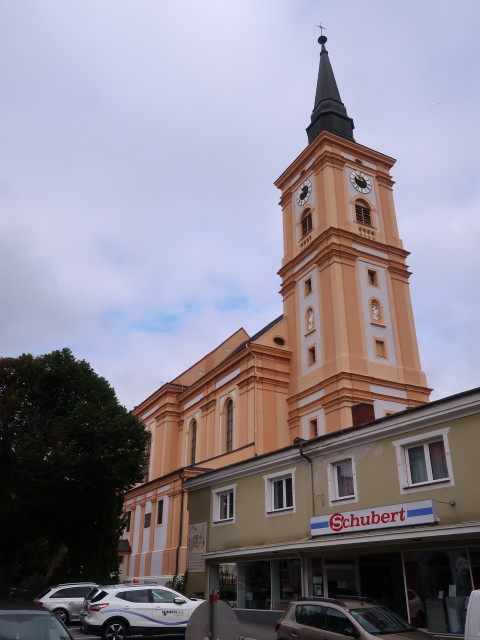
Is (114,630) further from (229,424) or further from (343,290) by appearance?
(229,424)

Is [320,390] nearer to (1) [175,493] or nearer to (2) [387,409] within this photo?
(2) [387,409]

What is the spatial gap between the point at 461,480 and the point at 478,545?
4.68 ft

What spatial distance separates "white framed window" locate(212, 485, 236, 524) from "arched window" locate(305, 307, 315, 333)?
53.8 feet

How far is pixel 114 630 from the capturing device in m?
14.5

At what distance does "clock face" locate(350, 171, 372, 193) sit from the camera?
131 ft

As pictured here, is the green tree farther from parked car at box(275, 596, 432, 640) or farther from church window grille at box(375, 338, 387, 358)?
parked car at box(275, 596, 432, 640)

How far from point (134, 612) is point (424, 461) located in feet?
27.1

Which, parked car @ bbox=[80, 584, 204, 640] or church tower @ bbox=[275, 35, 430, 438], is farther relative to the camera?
church tower @ bbox=[275, 35, 430, 438]

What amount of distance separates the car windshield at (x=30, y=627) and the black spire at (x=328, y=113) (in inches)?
1547

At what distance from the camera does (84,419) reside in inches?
1079

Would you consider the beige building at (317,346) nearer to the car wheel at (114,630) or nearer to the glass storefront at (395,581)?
the glass storefront at (395,581)

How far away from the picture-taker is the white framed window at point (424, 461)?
558 inches

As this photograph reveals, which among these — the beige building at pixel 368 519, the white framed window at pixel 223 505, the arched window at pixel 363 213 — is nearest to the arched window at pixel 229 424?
the arched window at pixel 363 213

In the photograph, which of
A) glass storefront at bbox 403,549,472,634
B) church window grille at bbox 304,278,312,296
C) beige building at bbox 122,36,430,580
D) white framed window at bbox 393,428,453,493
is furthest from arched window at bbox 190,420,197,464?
glass storefront at bbox 403,549,472,634
